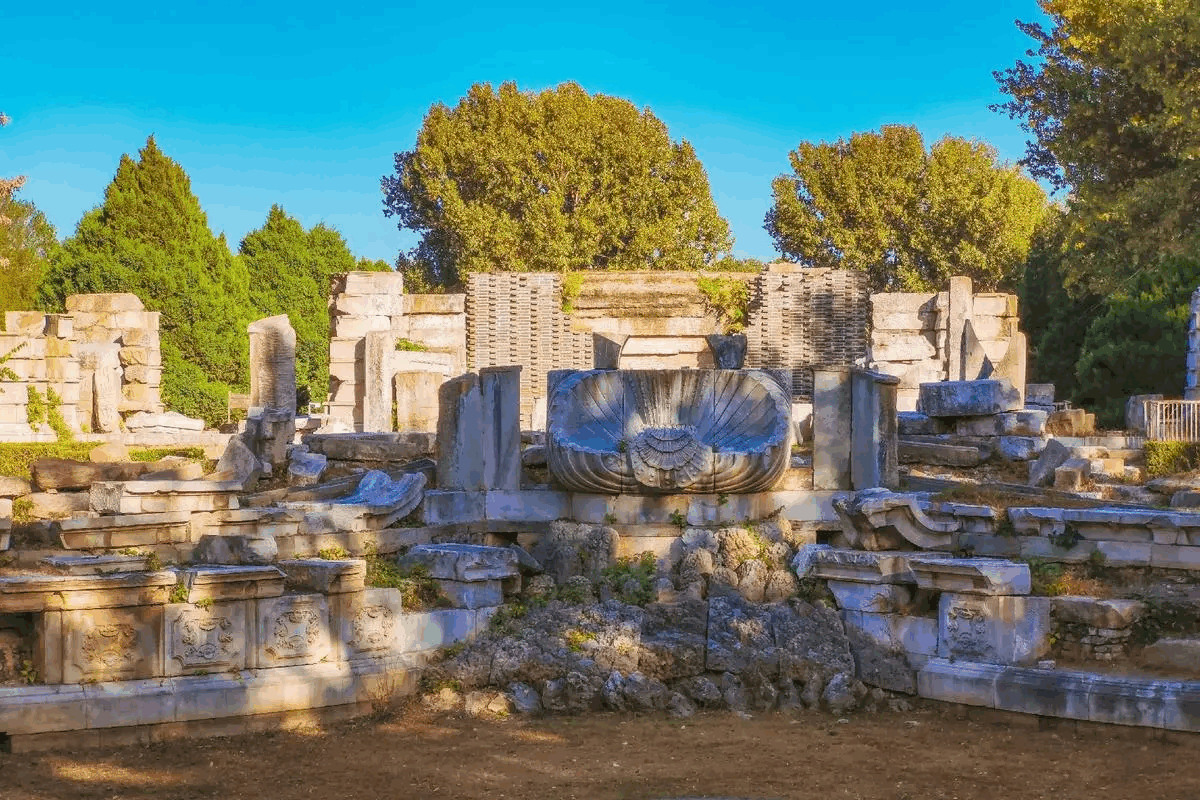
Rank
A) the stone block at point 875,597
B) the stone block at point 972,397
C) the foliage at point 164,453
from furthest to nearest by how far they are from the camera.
Answer: the foliage at point 164,453 → the stone block at point 972,397 → the stone block at point 875,597

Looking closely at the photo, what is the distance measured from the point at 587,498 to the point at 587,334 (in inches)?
479

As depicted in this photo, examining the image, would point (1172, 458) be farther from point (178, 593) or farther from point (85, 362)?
point (85, 362)

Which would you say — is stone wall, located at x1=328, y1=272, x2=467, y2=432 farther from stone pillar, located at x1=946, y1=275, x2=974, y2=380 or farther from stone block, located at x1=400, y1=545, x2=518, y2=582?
stone block, located at x1=400, y1=545, x2=518, y2=582

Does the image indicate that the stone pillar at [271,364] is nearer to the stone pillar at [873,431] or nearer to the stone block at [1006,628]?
the stone pillar at [873,431]

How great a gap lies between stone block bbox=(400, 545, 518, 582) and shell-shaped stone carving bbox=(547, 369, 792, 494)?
3.38ft

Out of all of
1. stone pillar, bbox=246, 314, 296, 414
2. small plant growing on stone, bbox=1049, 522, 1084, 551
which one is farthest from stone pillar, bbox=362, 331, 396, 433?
small plant growing on stone, bbox=1049, 522, 1084, 551

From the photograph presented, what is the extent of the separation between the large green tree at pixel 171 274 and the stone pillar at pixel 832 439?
81.6 ft

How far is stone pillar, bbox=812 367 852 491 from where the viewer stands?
1038cm

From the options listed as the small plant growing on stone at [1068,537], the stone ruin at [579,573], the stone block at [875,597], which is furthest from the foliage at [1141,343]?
the stone block at [875,597]

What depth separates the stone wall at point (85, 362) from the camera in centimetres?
1733

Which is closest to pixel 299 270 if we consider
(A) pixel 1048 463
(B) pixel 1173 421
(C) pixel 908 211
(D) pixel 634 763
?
(C) pixel 908 211

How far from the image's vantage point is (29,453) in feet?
42.9

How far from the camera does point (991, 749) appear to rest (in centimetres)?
778

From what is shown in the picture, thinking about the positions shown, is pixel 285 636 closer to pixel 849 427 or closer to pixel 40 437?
pixel 849 427
